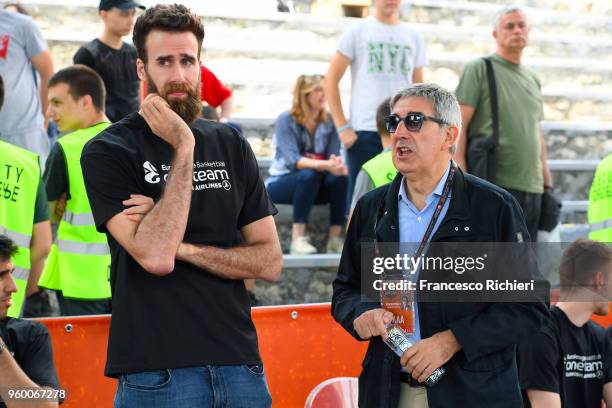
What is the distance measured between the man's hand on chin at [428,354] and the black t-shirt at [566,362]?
4.58 ft

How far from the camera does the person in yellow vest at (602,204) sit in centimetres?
613

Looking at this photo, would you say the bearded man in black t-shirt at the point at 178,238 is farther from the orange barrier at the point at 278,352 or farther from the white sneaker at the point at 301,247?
the white sneaker at the point at 301,247

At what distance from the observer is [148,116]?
124 inches

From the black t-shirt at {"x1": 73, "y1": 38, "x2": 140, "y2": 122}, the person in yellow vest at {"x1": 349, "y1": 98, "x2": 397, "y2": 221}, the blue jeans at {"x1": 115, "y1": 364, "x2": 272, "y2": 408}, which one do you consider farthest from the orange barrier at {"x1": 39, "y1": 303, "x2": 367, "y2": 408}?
the black t-shirt at {"x1": 73, "y1": 38, "x2": 140, "y2": 122}

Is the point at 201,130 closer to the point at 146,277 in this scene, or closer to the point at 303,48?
the point at 146,277

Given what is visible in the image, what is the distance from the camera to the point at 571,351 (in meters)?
4.66

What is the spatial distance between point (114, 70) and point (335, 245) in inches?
79.3

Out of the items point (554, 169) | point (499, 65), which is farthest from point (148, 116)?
point (554, 169)

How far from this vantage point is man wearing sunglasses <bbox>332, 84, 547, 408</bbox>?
3.25m

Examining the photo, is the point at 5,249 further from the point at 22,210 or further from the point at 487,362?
the point at 487,362

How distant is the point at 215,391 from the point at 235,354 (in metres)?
0.13

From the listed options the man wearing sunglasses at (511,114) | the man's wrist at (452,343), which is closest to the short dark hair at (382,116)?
the man wearing sunglasses at (511,114)

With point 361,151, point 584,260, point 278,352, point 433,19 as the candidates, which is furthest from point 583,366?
point 433,19

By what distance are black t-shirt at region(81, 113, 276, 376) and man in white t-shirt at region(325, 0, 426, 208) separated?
4.01m
